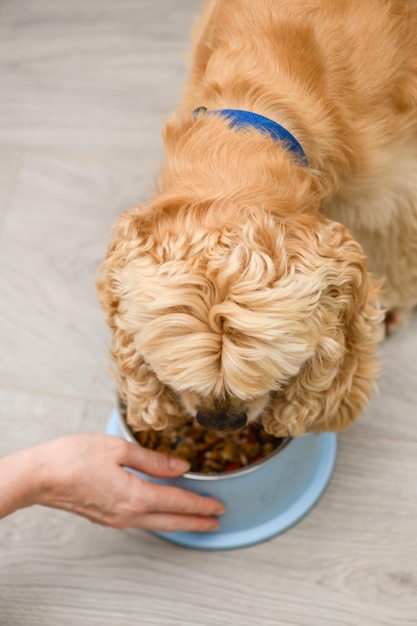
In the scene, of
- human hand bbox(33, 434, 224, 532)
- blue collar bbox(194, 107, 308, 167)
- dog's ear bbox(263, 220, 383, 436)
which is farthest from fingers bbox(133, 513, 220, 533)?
blue collar bbox(194, 107, 308, 167)

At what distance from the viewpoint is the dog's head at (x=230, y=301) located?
908 mm

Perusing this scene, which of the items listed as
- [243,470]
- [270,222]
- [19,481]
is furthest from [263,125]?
[19,481]

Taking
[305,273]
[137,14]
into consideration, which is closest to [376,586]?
[305,273]

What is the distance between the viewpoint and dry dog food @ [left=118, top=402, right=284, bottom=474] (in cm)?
133

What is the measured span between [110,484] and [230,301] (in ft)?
1.50

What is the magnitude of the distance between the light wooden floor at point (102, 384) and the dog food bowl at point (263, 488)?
3cm

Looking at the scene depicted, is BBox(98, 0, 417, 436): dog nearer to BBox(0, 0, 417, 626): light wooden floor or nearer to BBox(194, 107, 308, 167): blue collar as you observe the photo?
BBox(194, 107, 308, 167): blue collar

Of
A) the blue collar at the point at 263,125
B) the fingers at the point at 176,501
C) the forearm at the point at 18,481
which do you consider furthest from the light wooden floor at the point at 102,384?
the blue collar at the point at 263,125

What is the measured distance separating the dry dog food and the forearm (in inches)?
8.2

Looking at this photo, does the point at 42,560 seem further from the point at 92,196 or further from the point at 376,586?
the point at 92,196

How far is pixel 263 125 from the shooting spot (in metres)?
1.06

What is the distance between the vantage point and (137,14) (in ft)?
6.66

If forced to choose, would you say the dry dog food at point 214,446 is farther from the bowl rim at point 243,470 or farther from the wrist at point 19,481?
the wrist at point 19,481

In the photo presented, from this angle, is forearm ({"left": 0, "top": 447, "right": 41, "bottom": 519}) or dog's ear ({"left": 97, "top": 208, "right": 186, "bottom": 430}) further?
forearm ({"left": 0, "top": 447, "right": 41, "bottom": 519})
